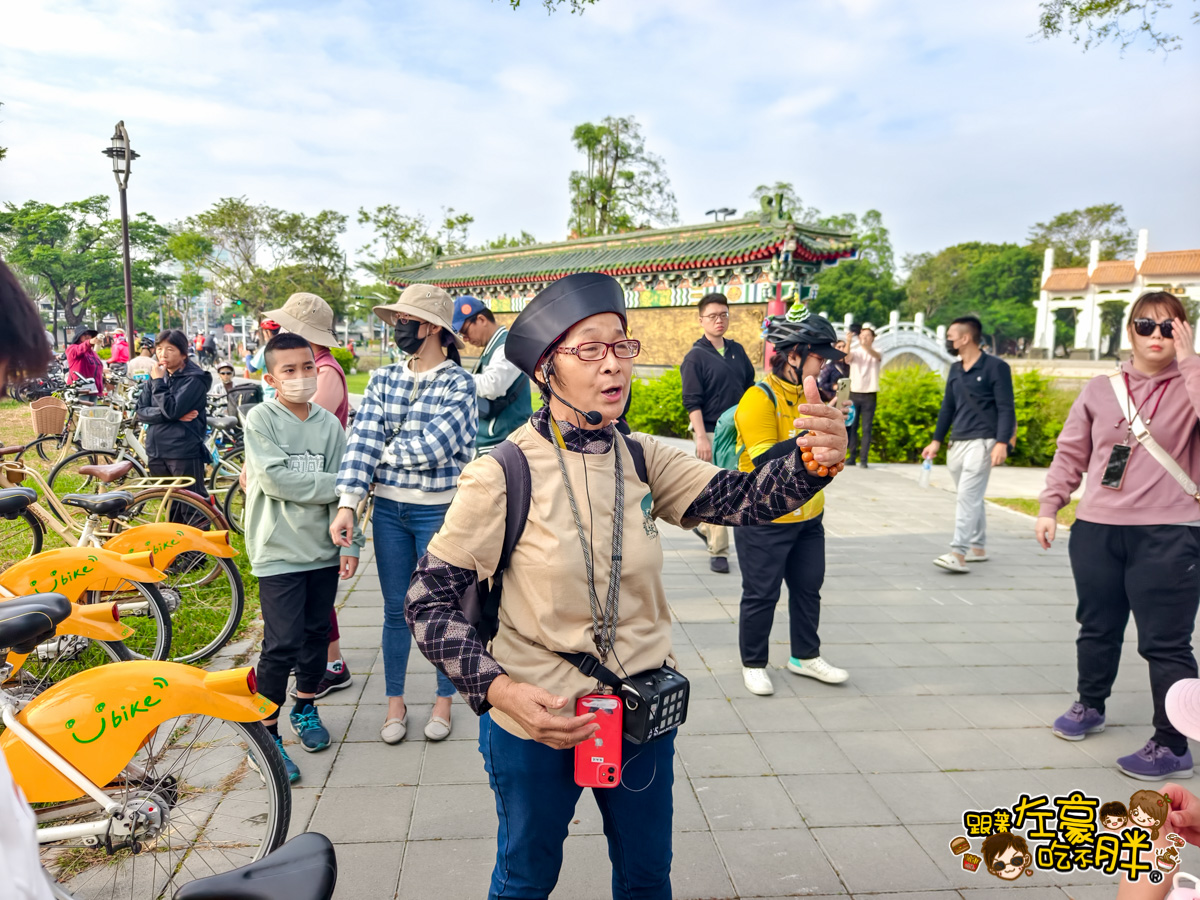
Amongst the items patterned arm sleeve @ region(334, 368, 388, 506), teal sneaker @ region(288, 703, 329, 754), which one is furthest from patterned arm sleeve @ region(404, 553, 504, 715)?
teal sneaker @ region(288, 703, 329, 754)

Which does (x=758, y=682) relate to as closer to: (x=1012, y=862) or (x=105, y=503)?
(x=1012, y=862)

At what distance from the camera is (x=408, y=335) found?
10.7ft

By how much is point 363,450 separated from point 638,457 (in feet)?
5.40

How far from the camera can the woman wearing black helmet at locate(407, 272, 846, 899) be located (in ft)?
5.49

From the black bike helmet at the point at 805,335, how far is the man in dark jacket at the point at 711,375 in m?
2.21

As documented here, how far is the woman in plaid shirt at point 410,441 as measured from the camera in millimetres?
3180

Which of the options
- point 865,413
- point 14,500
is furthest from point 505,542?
point 865,413

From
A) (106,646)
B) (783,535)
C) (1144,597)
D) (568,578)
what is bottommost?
(106,646)

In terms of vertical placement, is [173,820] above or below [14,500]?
below

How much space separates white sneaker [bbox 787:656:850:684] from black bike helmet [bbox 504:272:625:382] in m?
2.96

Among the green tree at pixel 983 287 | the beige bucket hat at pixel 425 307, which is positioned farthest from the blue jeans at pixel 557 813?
the green tree at pixel 983 287

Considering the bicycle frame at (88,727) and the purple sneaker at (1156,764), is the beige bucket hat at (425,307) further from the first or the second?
the purple sneaker at (1156,764)

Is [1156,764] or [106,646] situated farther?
[106,646]

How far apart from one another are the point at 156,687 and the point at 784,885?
6.78 feet
